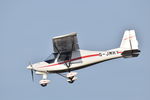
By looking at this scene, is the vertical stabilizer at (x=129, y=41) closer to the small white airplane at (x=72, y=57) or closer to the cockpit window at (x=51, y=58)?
the small white airplane at (x=72, y=57)

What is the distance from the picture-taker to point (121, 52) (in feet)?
78.6

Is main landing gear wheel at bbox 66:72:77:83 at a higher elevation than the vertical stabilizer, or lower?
lower

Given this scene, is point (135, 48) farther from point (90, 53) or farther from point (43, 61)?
point (43, 61)

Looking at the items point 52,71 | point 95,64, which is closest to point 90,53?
point 95,64

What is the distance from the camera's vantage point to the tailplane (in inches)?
944

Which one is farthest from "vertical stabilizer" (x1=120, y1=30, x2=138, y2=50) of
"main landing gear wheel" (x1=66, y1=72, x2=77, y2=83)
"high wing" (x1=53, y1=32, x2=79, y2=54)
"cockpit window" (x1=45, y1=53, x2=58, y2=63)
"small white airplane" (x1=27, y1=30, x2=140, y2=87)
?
"cockpit window" (x1=45, y1=53, x2=58, y2=63)

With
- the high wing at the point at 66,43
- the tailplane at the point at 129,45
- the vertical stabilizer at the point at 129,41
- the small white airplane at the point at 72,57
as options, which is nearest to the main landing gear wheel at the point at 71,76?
the small white airplane at the point at 72,57

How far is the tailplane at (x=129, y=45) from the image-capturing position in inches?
944

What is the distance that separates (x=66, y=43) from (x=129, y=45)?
4345mm

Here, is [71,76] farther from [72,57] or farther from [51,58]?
[51,58]

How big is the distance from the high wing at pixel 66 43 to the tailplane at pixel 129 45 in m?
3.19

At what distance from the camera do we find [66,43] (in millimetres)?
23391

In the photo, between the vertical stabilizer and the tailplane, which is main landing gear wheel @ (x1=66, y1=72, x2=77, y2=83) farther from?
the vertical stabilizer

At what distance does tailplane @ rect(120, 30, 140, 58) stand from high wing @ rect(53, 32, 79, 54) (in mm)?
3186
